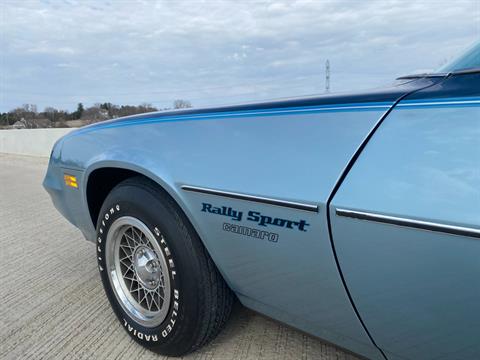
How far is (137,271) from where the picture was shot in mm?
2264

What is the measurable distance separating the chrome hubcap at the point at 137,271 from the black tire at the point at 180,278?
0.05m

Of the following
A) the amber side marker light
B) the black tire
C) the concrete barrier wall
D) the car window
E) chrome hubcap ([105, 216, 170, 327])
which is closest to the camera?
the car window

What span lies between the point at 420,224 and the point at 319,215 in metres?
0.32

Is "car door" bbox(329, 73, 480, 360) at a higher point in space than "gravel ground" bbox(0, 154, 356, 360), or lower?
higher

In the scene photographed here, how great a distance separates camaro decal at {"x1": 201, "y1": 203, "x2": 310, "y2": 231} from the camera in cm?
140

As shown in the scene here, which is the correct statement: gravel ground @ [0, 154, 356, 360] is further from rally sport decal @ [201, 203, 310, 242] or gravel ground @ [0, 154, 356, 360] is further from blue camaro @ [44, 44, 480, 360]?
rally sport decal @ [201, 203, 310, 242]

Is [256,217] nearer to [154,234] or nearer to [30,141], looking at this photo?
[154,234]

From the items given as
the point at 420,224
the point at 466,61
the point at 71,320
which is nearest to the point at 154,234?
the point at 71,320

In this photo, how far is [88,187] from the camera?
2.46m

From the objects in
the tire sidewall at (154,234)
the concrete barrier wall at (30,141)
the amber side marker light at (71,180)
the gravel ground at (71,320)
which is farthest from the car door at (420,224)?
the concrete barrier wall at (30,141)

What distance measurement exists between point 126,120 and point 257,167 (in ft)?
3.20

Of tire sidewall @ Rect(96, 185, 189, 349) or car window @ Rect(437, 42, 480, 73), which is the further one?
tire sidewall @ Rect(96, 185, 189, 349)

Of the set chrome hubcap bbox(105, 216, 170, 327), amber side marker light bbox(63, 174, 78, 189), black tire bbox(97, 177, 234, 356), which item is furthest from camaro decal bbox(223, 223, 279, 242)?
amber side marker light bbox(63, 174, 78, 189)

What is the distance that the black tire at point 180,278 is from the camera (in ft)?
6.02
